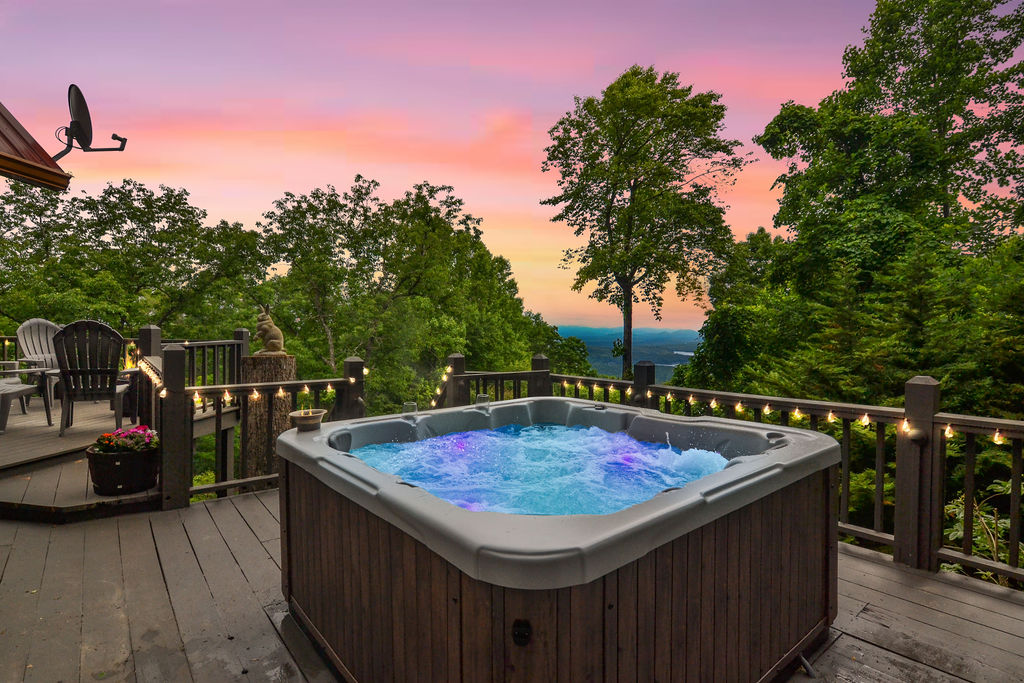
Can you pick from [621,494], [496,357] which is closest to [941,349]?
[621,494]

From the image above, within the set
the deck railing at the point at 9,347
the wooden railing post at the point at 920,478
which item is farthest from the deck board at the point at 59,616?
the deck railing at the point at 9,347

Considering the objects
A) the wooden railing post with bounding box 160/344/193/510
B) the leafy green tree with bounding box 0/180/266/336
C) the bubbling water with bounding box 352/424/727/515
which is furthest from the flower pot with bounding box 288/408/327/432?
the leafy green tree with bounding box 0/180/266/336

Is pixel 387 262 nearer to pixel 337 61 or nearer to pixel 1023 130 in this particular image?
pixel 337 61

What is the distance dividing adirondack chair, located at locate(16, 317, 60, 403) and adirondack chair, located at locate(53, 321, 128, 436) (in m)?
1.30

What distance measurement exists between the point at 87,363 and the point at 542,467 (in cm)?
418

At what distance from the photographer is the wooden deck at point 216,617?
168cm

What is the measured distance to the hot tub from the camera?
0.97 metres

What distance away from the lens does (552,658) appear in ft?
3.18

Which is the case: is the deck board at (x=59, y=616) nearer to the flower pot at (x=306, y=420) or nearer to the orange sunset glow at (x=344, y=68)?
the flower pot at (x=306, y=420)

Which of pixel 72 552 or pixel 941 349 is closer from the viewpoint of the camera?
pixel 72 552

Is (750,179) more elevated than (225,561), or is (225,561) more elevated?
(750,179)

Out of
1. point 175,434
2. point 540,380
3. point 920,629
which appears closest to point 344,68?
point 540,380

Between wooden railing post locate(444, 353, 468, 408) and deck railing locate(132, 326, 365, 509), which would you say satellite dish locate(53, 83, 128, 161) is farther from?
wooden railing post locate(444, 353, 468, 408)

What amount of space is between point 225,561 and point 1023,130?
14.2m
